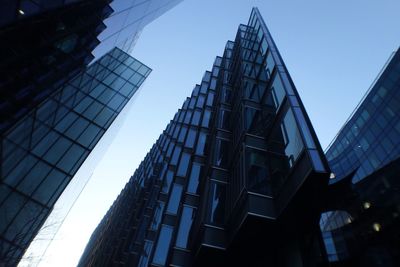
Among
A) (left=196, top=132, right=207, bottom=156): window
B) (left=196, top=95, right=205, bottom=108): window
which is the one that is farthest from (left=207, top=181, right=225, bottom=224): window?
(left=196, top=95, right=205, bottom=108): window

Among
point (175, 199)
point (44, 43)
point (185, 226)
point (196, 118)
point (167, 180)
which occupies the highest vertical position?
point (196, 118)

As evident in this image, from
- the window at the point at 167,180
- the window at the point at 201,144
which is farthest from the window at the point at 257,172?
the window at the point at 167,180

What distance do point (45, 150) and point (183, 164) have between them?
1486cm

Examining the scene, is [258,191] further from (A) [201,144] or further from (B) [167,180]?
(B) [167,180]

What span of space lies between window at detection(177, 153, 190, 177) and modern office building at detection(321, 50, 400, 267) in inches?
571

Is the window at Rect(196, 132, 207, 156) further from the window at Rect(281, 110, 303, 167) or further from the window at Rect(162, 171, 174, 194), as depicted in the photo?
the window at Rect(281, 110, 303, 167)

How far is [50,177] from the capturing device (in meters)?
16.2

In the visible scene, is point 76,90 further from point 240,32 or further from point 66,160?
point 240,32

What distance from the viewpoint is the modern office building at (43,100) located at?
11.7m

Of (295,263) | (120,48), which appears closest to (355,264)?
(295,263)

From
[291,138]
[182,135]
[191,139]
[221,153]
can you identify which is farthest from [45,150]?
[182,135]

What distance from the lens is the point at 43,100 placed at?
15.2 metres

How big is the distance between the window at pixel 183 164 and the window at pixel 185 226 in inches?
284

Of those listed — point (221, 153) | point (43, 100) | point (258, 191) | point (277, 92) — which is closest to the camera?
point (258, 191)
